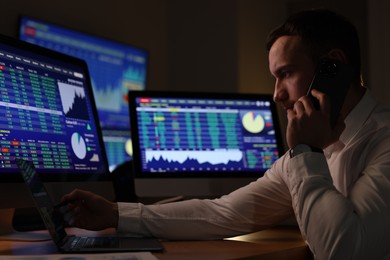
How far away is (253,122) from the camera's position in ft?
6.87

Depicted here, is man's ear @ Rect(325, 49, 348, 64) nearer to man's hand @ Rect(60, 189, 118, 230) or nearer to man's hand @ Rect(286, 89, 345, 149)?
man's hand @ Rect(286, 89, 345, 149)

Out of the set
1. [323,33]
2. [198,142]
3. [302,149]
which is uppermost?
[323,33]

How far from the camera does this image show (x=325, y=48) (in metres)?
1.38

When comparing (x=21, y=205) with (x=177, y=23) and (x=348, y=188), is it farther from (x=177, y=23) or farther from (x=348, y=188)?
(x=177, y=23)

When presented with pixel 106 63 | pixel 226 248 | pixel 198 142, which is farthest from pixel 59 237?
pixel 106 63

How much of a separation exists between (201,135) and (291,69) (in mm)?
703

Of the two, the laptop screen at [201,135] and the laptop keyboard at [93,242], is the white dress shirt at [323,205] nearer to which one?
the laptop keyboard at [93,242]

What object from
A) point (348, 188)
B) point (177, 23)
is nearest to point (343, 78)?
point (348, 188)

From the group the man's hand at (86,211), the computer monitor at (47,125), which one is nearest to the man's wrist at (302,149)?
the man's hand at (86,211)

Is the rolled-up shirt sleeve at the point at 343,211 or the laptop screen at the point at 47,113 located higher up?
the laptop screen at the point at 47,113

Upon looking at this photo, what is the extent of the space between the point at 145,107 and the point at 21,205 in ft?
2.37

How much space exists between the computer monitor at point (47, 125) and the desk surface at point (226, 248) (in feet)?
0.48

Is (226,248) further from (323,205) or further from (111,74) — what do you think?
(111,74)

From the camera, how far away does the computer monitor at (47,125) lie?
1361 millimetres
